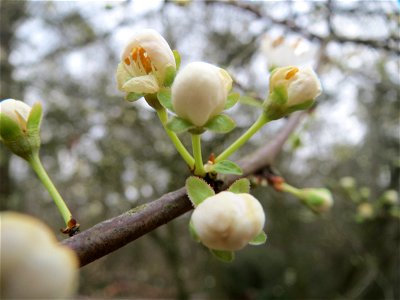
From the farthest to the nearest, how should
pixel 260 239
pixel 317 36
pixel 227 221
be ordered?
1. pixel 317 36
2. pixel 260 239
3. pixel 227 221

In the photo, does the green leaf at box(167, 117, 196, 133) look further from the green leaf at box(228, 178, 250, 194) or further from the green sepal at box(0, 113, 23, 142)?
the green sepal at box(0, 113, 23, 142)

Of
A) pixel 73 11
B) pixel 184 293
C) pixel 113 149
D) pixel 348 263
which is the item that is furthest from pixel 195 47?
pixel 348 263

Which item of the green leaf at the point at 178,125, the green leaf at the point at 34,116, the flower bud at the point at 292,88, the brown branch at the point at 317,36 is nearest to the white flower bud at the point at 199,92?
the green leaf at the point at 178,125

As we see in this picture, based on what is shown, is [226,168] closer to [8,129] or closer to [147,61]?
[147,61]

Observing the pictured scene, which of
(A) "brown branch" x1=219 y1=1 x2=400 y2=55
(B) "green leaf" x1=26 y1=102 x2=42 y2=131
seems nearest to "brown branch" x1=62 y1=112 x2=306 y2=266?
(B) "green leaf" x1=26 y1=102 x2=42 y2=131

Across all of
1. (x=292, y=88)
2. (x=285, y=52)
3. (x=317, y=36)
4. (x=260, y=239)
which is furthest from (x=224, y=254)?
(x=317, y=36)

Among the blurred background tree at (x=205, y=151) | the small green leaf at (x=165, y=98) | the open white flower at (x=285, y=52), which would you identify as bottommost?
the blurred background tree at (x=205, y=151)

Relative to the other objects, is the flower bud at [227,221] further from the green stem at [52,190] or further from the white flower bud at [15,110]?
the white flower bud at [15,110]
